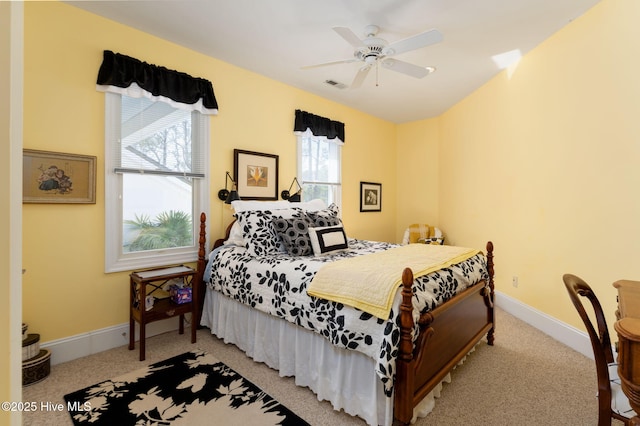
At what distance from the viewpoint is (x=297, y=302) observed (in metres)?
2.05

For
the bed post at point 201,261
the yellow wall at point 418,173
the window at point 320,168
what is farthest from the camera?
the yellow wall at point 418,173

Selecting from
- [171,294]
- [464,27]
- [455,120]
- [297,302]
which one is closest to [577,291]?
[297,302]

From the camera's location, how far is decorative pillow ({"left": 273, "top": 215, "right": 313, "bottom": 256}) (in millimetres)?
2711

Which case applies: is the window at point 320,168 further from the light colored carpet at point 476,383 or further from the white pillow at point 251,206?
the light colored carpet at point 476,383

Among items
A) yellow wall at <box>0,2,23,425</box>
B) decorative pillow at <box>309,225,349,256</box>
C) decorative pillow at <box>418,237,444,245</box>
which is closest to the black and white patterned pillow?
decorative pillow at <box>309,225,349,256</box>

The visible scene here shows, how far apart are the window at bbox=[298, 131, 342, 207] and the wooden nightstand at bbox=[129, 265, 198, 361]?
1997 millimetres

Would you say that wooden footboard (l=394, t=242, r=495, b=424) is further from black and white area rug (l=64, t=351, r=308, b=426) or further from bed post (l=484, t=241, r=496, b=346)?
black and white area rug (l=64, t=351, r=308, b=426)

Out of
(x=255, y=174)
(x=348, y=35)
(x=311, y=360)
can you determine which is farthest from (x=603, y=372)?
(x=255, y=174)

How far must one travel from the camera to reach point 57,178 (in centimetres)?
232

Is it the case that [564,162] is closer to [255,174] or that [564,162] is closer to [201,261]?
[255,174]

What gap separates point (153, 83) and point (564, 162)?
3762mm

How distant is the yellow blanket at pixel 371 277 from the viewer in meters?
1.67

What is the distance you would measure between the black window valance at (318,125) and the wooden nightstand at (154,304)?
Result: 7.45 ft

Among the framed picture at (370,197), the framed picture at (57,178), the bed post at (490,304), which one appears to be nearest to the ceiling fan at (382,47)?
the bed post at (490,304)
